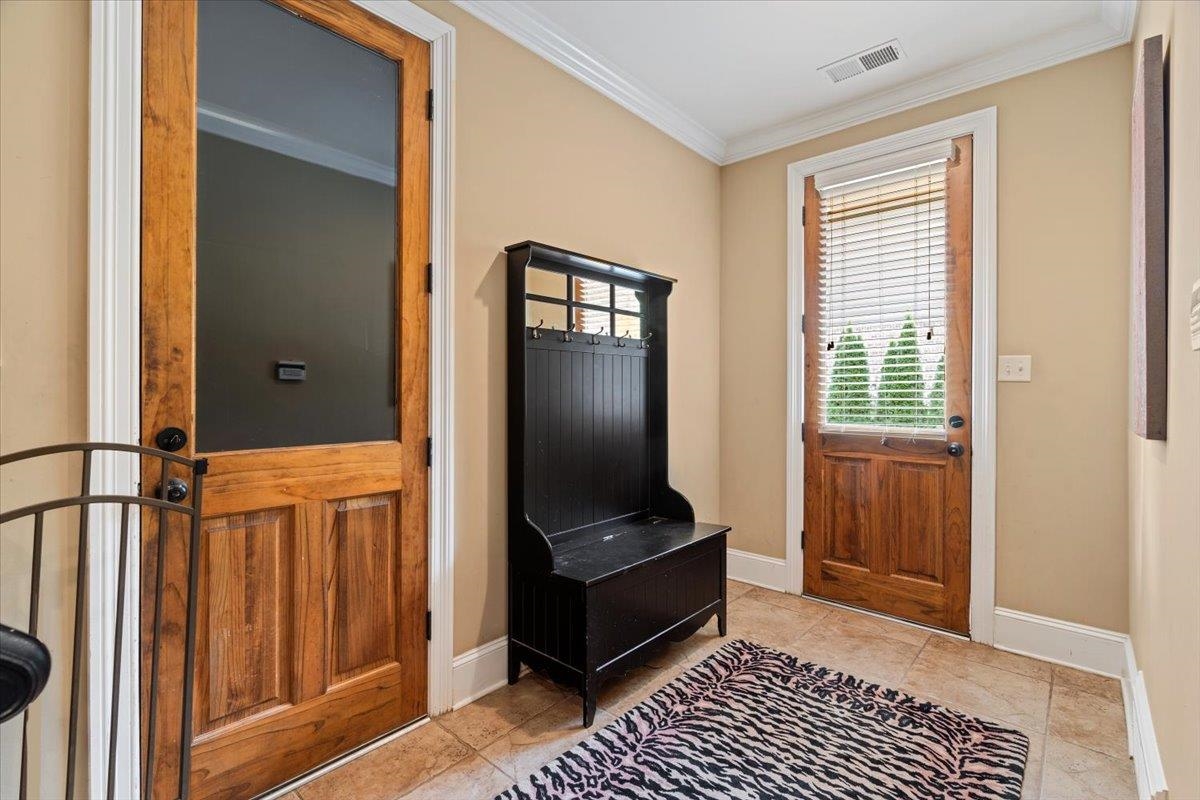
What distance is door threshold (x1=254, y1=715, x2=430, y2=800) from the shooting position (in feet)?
5.42

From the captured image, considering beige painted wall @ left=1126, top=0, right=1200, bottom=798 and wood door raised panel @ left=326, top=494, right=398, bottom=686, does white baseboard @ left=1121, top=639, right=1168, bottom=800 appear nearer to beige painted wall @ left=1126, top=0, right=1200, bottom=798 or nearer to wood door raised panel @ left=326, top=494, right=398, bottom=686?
beige painted wall @ left=1126, top=0, right=1200, bottom=798

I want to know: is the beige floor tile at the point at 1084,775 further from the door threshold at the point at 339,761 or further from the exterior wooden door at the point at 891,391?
the door threshold at the point at 339,761

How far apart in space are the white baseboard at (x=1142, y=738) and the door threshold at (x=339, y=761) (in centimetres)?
213

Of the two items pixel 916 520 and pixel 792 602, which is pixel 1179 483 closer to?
pixel 916 520

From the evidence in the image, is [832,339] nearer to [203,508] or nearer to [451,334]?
[451,334]

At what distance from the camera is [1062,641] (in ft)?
8.05

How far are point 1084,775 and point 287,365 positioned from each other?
2.80 metres

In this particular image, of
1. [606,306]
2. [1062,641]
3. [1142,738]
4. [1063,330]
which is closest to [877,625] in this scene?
[1062,641]

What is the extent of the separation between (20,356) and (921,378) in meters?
3.42

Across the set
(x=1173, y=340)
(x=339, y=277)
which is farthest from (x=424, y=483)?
(x=1173, y=340)

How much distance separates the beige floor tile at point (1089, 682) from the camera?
2.21 m

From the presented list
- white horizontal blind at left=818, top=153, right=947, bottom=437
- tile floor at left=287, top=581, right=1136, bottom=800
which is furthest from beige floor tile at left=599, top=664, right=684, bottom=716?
white horizontal blind at left=818, top=153, right=947, bottom=437

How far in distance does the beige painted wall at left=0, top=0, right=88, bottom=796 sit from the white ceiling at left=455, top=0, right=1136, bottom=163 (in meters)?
1.34

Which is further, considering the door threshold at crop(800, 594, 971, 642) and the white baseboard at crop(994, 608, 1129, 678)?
the door threshold at crop(800, 594, 971, 642)
